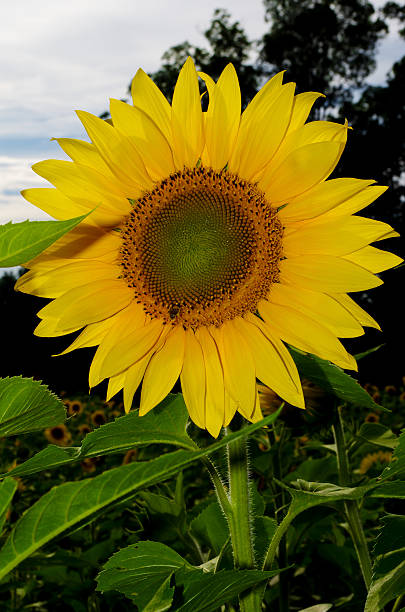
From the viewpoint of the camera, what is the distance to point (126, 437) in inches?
27.3

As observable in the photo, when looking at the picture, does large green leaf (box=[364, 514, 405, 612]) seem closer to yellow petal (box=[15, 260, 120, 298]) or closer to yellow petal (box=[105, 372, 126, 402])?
yellow petal (box=[105, 372, 126, 402])

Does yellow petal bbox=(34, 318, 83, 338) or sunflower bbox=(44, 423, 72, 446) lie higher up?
yellow petal bbox=(34, 318, 83, 338)

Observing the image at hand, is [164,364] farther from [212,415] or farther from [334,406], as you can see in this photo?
[334,406]

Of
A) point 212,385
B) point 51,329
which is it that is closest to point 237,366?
point 212,385

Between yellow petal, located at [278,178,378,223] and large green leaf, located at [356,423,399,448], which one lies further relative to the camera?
large green leaf, located at [356,423,399,448]

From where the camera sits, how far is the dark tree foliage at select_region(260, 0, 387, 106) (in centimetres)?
1689

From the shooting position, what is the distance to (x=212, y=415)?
0.76 metres

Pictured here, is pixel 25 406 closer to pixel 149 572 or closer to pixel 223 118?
pixel 149 572

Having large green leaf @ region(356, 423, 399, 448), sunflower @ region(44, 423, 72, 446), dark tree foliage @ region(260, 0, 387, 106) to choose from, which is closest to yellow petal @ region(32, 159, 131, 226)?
large green leaf @ region(356, 423, 399, 448)

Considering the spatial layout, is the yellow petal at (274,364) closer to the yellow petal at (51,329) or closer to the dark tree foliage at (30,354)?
the yellow petal at (51,329)

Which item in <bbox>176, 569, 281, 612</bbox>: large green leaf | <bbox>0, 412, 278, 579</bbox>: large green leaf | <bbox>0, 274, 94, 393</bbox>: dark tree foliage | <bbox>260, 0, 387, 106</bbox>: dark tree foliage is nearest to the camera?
<bbox>0, 412, 278, 579</bbox>: large green leaf

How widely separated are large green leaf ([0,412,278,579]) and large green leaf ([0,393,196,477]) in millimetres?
91

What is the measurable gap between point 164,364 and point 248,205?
0.24 meters

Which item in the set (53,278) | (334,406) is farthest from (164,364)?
(334,406)
